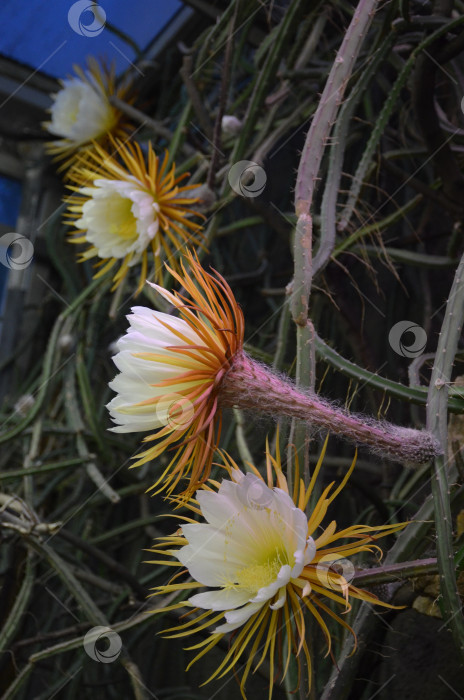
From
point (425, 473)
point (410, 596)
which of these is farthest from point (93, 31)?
point (410, 596)

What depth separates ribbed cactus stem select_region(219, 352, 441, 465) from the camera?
45 centimetres

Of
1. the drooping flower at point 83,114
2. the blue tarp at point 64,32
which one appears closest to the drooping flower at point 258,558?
→ the drooping flower at point 83,114

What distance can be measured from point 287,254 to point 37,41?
0.64m

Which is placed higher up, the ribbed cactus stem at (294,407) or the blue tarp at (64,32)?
the blue tarp at (64,32)

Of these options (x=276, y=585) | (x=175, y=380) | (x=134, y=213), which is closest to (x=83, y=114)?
(x=134, y=213)

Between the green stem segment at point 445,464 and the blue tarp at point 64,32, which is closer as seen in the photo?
the green stem segment at point 445,464

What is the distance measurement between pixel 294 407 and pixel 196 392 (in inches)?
2.6

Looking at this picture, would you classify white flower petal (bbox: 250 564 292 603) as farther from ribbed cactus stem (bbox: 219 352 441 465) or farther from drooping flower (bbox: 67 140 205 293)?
drooping flower (bbox: 67 140 205 293)

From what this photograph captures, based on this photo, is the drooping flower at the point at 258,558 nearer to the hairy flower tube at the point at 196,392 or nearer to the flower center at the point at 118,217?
the hairy flower tube at the point at 196,392

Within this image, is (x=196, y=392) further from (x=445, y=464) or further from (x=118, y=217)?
(x=118, y=217)

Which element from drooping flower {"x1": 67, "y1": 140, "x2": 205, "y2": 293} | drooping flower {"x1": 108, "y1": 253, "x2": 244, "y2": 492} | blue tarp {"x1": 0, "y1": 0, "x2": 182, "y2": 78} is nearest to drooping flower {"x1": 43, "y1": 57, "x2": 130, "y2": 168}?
blue tarp {"x1": 0, "y1": 0, "x2": 182, "y2": 78}

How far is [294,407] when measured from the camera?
455 millimetres

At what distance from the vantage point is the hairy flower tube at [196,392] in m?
0.45

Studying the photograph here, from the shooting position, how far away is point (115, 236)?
2.47 feet
